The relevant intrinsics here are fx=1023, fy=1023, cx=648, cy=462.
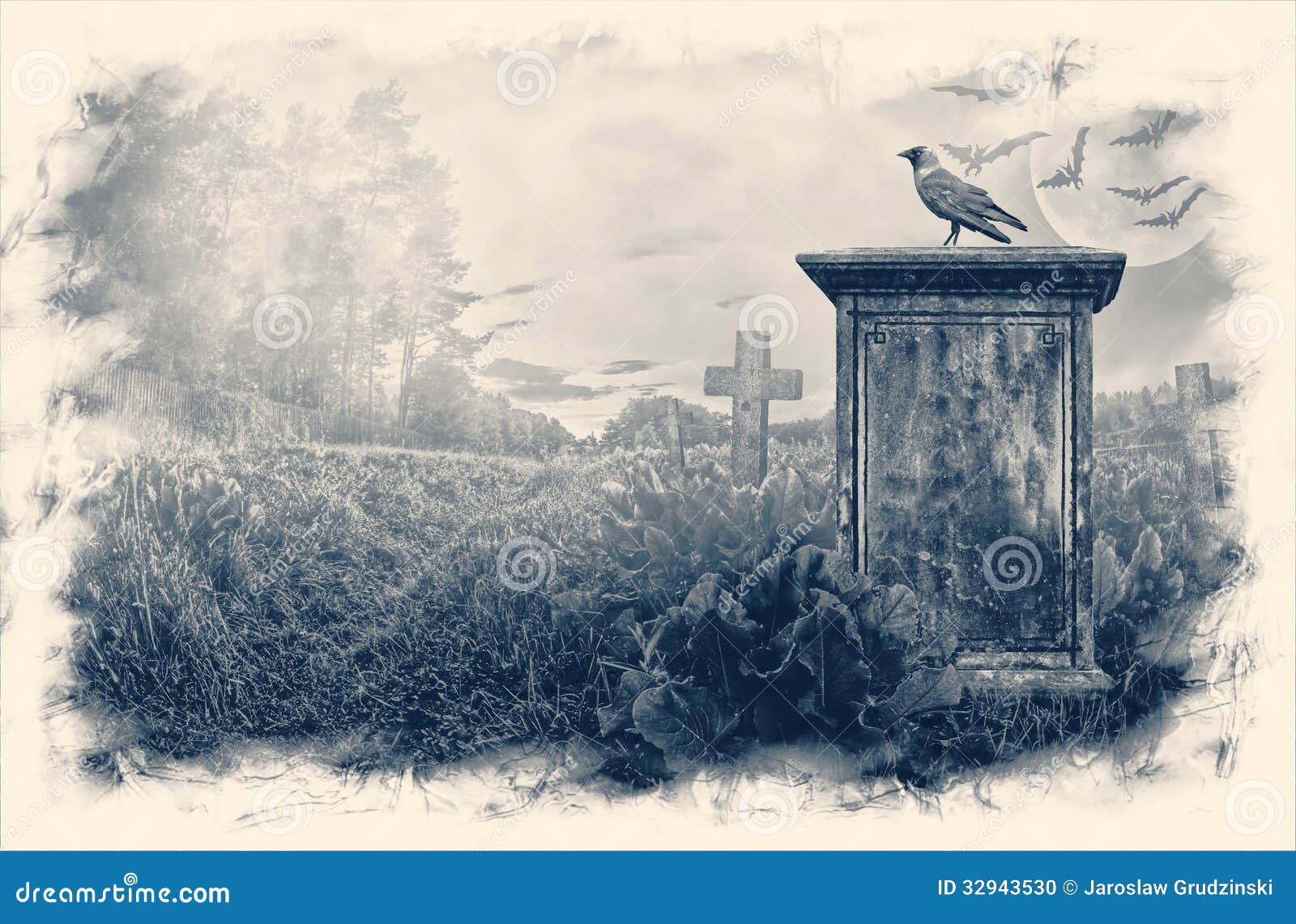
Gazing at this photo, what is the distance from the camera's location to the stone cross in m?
6.29

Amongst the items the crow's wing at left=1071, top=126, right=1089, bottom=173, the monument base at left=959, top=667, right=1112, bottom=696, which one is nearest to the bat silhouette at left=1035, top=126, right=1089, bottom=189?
the crow's wing at left=1071, top=126, right=1089, bottom=173

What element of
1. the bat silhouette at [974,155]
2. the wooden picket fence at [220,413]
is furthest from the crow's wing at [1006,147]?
the wooden picket fence at [220,413]

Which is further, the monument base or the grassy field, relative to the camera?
the monument base

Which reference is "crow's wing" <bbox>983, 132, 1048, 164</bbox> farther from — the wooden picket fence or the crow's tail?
the wooden picket fence

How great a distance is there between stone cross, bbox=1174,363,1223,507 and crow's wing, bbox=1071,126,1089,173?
1449mm

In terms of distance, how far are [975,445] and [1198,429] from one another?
276 centimetres

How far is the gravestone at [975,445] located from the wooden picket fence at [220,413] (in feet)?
13.1

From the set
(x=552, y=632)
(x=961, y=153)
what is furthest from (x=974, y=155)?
(x=552, y=632)

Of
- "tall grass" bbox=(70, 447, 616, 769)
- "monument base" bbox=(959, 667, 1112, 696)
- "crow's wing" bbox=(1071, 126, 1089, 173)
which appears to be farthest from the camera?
"crow's wing" bbox=(1071, 126, 1089, 173)

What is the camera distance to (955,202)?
4.53 meters

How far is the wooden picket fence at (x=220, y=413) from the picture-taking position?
240 inches

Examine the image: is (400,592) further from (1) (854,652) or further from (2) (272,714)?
(1) (854,652)

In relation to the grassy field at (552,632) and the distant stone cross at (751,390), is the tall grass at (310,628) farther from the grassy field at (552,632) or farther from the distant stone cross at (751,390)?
the distant stone cross at (751,390)

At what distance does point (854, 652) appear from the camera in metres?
4.04
